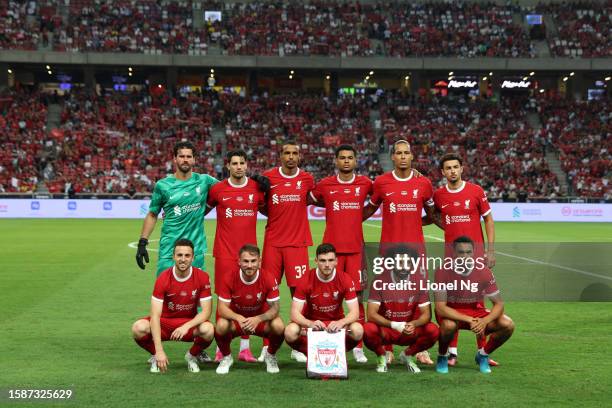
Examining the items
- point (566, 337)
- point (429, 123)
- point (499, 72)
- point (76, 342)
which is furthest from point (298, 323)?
point (499, 72)

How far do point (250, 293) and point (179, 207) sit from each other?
4.87 ft

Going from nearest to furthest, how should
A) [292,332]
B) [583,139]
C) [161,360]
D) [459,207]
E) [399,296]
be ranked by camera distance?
1. [161,360]
2. [292,332]
3. [399,296]
4. [459,207]
5. [583,139]

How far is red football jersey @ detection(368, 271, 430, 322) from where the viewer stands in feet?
26.8

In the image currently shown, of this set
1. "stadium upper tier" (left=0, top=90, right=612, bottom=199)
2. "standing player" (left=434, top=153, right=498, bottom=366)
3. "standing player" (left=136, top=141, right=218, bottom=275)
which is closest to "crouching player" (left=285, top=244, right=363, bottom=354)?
"standing player" (left=434, top=153, right=498, bottom=366)

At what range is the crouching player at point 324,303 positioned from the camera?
789 cm

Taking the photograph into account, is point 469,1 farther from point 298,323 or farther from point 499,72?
point 298,323

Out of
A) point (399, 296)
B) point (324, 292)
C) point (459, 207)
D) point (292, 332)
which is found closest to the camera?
point (292, 332)

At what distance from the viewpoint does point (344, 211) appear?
899cm

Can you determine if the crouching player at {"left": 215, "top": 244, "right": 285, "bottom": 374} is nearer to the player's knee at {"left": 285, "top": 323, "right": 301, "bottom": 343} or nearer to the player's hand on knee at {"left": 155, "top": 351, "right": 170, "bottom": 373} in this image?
the player's knee at {"left": 285, "top": 323, "right": 301, "bottom": 343}

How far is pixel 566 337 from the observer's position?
989 centimetres

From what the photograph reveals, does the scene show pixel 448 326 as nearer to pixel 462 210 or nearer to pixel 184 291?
pixel 462 210

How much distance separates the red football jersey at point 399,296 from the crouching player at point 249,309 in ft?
3.47

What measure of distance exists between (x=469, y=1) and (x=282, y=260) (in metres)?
52.7

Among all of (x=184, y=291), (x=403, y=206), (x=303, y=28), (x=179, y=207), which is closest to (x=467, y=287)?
(x=403, y=206)
